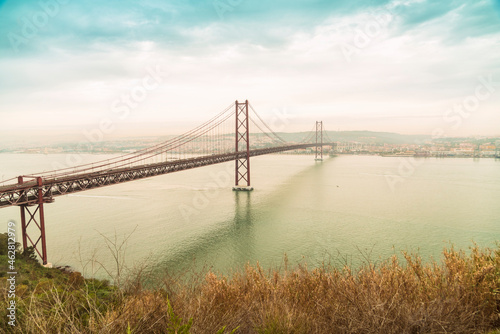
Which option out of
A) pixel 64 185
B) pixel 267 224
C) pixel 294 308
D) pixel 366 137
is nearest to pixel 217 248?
pixel 267 224

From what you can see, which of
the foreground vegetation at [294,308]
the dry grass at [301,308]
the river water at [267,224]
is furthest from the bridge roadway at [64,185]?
the dry grass at [301,308]

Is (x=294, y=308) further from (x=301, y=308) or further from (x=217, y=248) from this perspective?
(x=217, y=248)

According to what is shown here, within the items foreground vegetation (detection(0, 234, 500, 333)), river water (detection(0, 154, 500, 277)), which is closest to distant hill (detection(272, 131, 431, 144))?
river water (detection(0, 154, 500, 277))

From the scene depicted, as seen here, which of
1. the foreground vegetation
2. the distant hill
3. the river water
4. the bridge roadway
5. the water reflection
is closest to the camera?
the foreground vegetation

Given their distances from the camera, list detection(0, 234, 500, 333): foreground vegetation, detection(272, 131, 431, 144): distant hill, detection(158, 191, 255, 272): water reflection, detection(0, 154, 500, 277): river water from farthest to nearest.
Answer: detection(272, 131, 431, 144): distant hill → detection(0, 154, 500, 277): river water → detection(158, 191, 255, 272): water reflection → detection(0, 234, 500, 333): foreground vegetation

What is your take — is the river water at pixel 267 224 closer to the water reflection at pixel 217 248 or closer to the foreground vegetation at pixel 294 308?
the water reflection at pixel 217 248

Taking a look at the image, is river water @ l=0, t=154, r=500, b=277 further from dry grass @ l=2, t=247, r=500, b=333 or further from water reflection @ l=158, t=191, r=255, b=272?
dry grass @ l=2, t=247, r=500, b=333
